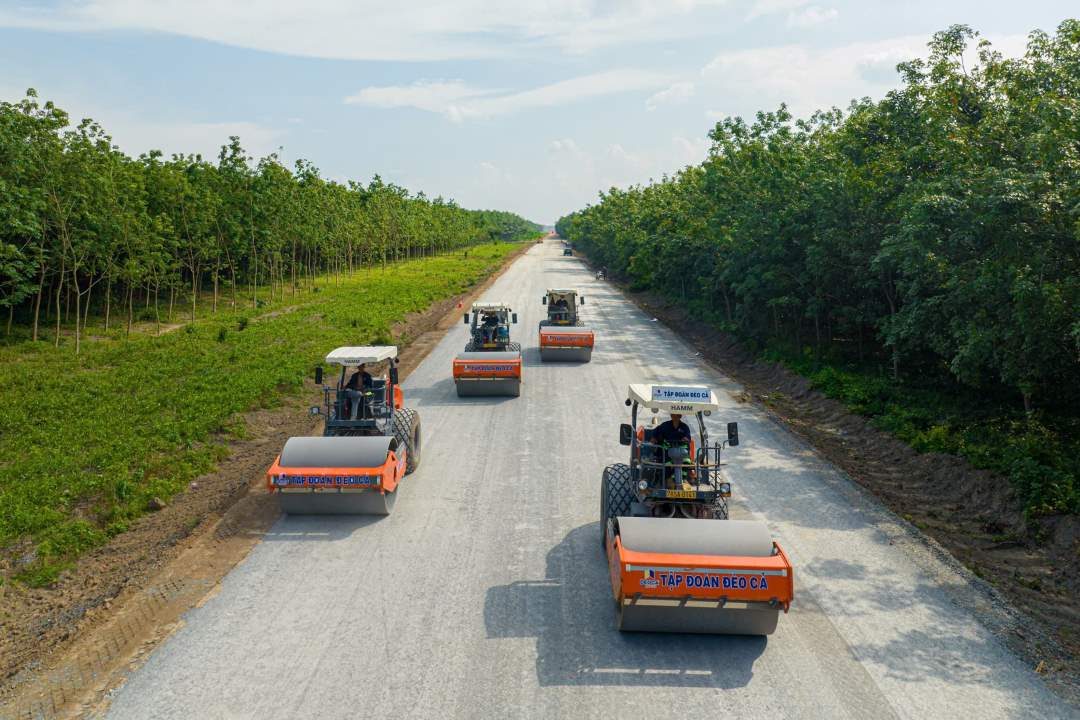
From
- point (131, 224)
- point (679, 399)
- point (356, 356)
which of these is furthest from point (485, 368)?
point (131, 224)

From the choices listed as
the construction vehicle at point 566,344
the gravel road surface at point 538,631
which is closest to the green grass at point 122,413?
the gravel road surface at point 538,631

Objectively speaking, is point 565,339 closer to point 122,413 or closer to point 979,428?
point 979,428

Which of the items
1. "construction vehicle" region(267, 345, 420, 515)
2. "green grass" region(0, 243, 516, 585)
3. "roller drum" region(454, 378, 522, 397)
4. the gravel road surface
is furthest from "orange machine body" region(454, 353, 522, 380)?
"construction vehicle" region(267, 345, 420, 515)

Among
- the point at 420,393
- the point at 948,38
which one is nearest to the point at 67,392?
the point at 420,393

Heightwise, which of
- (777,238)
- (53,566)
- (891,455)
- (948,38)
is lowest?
(53,566)

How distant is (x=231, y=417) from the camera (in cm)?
1784

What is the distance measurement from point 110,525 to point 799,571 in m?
10.8

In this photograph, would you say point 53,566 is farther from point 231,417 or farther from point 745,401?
point 745,401

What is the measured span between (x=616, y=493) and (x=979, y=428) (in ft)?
31.0

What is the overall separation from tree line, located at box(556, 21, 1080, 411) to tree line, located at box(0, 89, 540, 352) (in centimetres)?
2552

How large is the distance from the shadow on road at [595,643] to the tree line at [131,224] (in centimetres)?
2350

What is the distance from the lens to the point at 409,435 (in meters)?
14.1

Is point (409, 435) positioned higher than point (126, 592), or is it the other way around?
point (409, 435)

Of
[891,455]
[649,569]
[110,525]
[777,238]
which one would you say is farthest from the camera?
[777,238]
